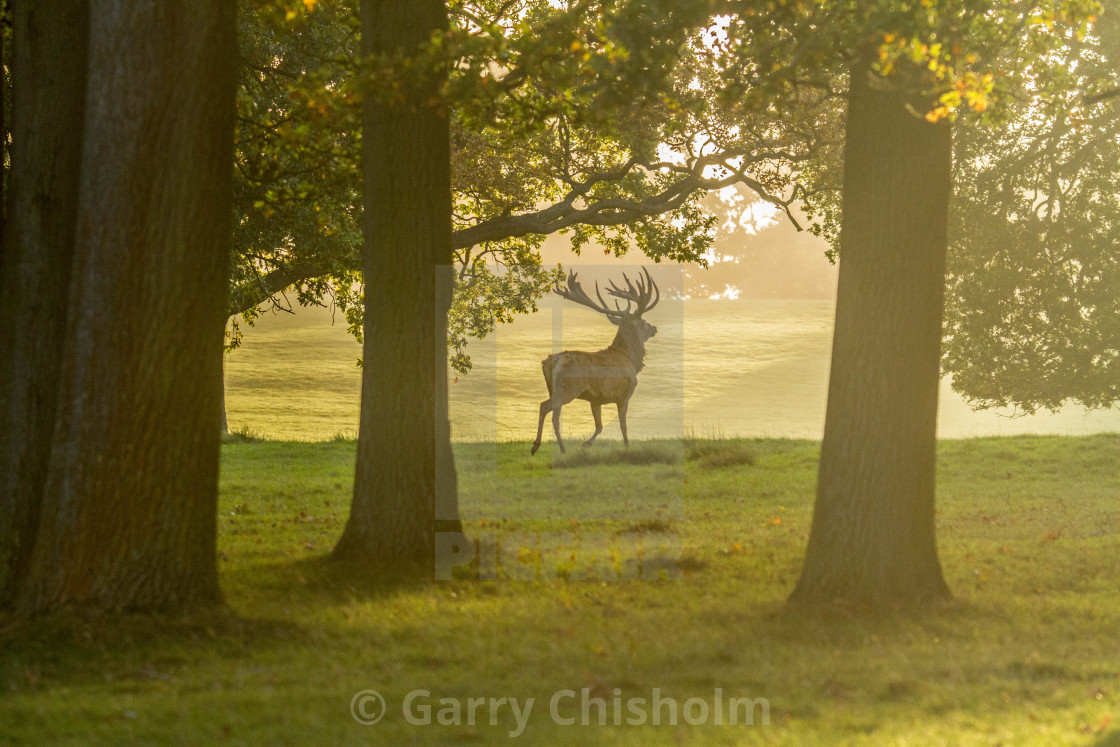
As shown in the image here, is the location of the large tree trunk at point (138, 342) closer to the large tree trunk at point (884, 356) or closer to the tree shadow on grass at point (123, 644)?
the tree shadow on grass at point (123, 644)

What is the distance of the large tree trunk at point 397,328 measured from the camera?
953 centimetres

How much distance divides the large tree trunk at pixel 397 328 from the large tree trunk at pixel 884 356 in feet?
11.6

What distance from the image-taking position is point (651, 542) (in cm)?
1177

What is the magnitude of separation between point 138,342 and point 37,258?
1.72 meters

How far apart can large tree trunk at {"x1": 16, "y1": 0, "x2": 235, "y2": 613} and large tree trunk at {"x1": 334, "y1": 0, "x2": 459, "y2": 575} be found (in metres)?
2.02

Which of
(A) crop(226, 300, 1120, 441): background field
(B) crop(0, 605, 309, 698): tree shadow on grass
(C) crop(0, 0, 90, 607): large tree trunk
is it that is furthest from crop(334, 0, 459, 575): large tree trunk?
(A) crop(226, 300, 1120, 441): background field

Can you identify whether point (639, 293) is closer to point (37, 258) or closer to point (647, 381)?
point (647, 381)

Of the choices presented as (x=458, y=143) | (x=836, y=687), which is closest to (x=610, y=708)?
(x=836, y=687)

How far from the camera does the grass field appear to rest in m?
5.55

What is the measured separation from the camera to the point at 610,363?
20.0 m

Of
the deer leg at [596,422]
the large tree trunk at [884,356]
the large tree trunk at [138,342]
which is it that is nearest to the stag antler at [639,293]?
the deer leg at [596,422]

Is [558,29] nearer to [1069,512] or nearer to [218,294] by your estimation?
[218,294]

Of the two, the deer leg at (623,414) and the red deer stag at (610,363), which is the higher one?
the red deer stag at (610,363)

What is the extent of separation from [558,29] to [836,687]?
5594 millimetres
